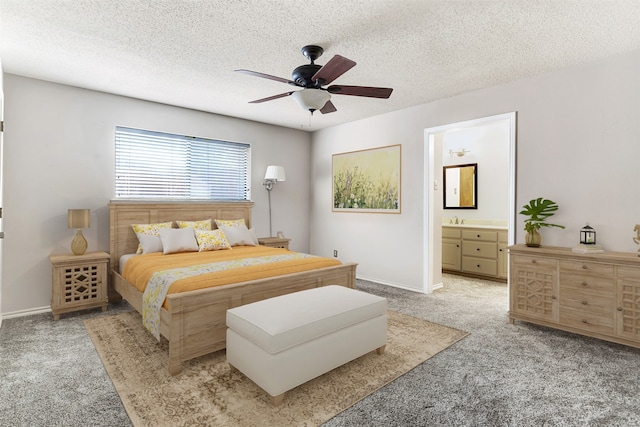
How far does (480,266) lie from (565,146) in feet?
8.46

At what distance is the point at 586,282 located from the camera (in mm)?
3000

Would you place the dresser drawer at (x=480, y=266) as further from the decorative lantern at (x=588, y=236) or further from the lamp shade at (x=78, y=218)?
the lamp shade at (x=78, y=218)

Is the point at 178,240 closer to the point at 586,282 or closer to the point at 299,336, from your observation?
the point at 299,336

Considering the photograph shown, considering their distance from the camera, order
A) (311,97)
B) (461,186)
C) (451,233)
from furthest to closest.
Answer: (461,186) < (451,233) < (311,97)

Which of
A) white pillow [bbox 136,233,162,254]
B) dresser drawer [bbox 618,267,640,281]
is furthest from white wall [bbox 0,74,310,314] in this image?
dresser drawer [bbox 618,267,640,281]

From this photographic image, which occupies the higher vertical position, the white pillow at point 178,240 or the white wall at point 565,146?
the white wall at point 565,146

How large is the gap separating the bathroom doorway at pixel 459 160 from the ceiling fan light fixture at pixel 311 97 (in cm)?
231

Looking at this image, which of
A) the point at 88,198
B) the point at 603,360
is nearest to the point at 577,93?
the point at 603,360

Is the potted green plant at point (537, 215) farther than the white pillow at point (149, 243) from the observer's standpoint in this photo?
No

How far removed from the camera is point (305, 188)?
6.39m

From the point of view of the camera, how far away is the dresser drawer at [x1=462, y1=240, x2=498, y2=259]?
5357 millimetres

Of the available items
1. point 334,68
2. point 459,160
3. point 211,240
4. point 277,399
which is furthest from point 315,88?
point 459,160

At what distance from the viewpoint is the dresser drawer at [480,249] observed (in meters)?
5.36

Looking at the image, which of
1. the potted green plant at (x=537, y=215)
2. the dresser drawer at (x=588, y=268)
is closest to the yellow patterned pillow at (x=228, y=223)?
the potted green plant at (x=537, y=215)
